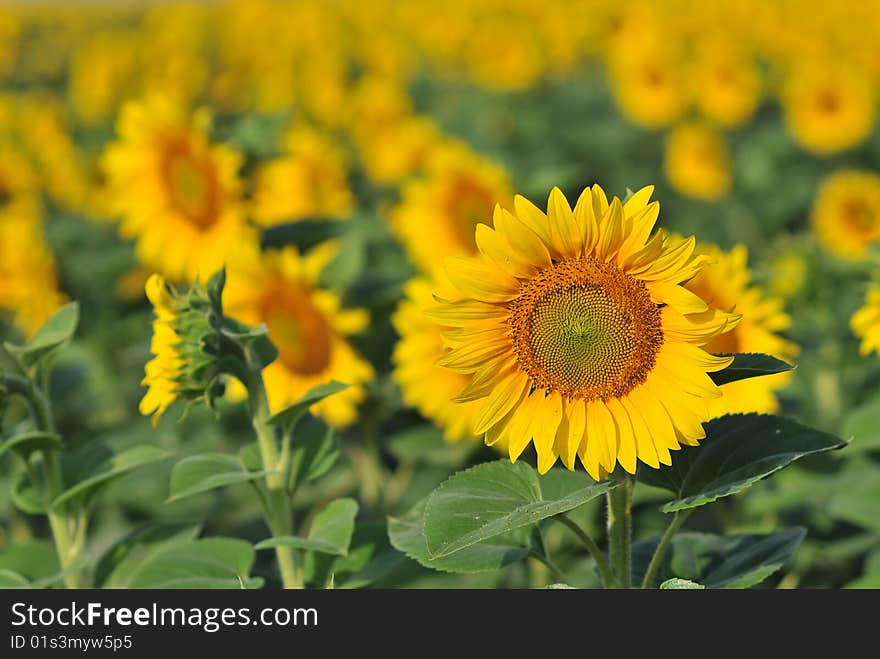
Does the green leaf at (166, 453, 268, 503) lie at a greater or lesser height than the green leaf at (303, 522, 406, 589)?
greater

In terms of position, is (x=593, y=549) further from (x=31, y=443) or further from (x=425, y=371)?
(x=425, y=371)

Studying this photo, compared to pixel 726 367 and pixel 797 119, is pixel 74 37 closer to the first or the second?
pixel 797 119

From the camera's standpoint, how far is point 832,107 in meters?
5.74

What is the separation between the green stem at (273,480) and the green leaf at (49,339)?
30cm

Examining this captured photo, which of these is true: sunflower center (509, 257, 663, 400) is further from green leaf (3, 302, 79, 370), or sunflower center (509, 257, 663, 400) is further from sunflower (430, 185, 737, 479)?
green leaf (3, 302, 79, 370)

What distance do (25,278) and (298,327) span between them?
1.38m

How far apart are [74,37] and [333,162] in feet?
28.3

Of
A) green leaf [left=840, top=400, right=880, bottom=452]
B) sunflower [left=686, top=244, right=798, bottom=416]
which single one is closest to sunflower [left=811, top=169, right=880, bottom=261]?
sunflower [left=686, top=244, right=798, bottom=416]

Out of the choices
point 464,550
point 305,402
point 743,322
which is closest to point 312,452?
point 305,402

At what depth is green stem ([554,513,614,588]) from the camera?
1409 mm

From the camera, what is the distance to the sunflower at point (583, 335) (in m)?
1.31

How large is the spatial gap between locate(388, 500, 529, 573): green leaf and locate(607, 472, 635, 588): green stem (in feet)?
0.39

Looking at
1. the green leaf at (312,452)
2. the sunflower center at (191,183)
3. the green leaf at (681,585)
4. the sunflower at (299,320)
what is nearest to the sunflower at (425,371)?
the sunflower at (299,320)

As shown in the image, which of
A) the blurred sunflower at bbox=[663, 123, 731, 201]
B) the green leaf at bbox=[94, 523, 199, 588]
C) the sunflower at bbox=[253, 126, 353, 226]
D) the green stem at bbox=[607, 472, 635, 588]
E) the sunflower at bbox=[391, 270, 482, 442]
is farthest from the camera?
the blurred sunflower at bbox=[663, 123, 731, 201]
